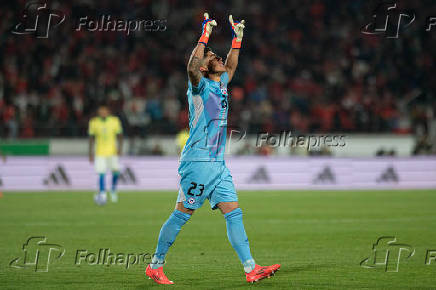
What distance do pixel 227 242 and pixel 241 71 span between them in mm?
18445

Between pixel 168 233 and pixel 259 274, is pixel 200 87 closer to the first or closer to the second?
pixel 168 233

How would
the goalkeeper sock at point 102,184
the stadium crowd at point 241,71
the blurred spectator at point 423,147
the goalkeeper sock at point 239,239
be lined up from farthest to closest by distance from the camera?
the stadium crowd at point 241,71 < the blurred spectator at point 423,147 < the goalkeeper sock at point 102,184 < the goalkeeper sock at point 239,239

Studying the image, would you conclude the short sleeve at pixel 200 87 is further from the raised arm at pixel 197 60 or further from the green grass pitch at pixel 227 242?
the green grass pitch at pixel 227 242

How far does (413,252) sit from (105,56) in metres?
20.9

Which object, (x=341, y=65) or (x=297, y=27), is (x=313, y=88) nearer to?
(x=341, y=65)

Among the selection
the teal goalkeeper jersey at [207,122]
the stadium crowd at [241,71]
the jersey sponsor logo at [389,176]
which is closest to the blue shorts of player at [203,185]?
the teal goalkeeper jersey at [207,122]

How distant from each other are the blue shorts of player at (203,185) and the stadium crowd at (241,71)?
58.0 feet

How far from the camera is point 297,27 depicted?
31.1 meters

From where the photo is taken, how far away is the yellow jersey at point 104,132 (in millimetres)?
18391

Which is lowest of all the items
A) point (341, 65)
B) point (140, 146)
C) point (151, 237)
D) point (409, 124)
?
point (151, 237)

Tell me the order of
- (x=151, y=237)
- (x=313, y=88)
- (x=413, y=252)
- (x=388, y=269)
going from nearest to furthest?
(x=388, y=269)
(x=413, y=252)
(x=151, y=237)
(x=313, y=88)

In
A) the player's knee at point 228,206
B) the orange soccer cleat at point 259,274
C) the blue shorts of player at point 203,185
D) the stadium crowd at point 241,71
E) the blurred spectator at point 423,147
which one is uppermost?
the stadium crowd at point 241,71

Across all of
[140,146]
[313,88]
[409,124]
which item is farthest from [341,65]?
[140,146]

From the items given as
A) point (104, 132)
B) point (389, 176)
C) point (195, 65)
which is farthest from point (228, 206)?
point (389, 176)
